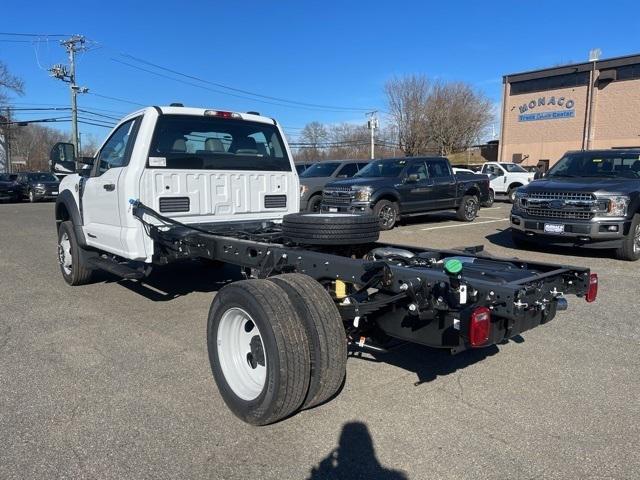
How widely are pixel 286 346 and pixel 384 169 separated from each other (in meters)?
11.7

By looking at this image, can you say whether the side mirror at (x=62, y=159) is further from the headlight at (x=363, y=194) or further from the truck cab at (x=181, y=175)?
the headlight at (x=363, y=194)

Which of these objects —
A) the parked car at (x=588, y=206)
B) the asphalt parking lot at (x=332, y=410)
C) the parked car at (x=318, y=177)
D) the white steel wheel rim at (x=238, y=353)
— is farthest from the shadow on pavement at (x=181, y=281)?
the parked car at (x=318, y=177)

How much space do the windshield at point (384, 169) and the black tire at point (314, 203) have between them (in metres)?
2.24

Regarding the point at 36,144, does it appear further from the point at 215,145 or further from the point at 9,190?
the point at 215,145

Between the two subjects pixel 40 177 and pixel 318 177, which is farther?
pixel 40 177

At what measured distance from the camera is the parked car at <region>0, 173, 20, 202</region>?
2785cm

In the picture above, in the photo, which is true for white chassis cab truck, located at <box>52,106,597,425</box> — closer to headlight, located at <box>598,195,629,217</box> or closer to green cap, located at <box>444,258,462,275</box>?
green cap, located at <box>444,258,462,275</box>

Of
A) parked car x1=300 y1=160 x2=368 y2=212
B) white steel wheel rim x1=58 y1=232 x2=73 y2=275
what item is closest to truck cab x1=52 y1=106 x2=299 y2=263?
white steel wheel rim x1=58 y1=232 x2=73 y2=275

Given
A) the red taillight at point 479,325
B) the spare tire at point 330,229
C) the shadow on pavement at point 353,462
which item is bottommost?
the shadow on pavement at point 353,462

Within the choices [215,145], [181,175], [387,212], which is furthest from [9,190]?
[181,175]

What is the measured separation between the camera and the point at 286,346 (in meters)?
2.99

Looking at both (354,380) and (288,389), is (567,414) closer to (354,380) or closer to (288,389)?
(354,380)

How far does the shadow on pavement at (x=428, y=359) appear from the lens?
13.7 feet

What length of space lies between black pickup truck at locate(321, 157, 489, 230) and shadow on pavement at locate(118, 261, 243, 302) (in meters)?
5.68
